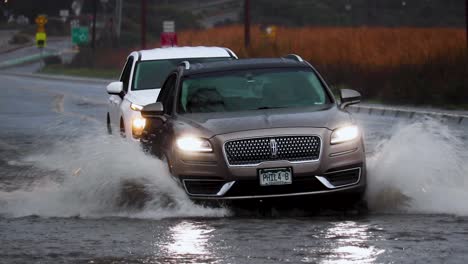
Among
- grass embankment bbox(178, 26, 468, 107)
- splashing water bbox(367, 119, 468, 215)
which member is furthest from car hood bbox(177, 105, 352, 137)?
grass embankment bbox(178, 26, 468, 107)

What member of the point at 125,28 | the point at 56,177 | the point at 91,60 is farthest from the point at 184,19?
the point at 56,177

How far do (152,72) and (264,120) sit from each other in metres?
7.05

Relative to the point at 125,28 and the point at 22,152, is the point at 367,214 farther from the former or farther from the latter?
the point at 125,28

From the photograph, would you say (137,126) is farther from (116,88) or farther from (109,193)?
(109,193)

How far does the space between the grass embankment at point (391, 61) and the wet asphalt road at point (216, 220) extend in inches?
762

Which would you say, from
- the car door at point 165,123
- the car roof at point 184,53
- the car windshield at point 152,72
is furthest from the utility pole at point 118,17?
the car door at point 165,123

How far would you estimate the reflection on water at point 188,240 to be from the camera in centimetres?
939

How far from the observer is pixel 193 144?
1190 cm

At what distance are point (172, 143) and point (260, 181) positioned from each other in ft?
3.42

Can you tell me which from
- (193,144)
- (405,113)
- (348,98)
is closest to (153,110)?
(193,144)

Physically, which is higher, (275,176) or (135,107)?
(275,176)

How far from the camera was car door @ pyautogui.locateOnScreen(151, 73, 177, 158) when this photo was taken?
1264cm

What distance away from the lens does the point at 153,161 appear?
1270 centimetres

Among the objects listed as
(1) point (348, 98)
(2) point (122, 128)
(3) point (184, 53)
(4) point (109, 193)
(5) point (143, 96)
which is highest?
(1) point (348, 98)
